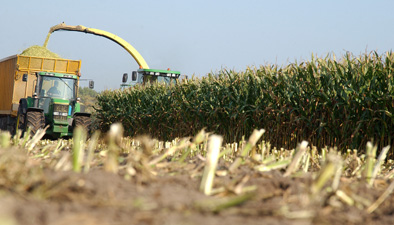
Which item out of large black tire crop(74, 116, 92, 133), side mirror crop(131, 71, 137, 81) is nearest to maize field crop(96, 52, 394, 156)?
large black tire crop(74, 116, 92, 133)

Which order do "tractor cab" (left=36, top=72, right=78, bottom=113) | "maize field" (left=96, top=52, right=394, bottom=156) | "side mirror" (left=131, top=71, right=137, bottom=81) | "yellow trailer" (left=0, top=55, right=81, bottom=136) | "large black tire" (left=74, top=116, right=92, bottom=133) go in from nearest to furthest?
"maize field" (left=96, top=52, right=394, bottom=156)
"large black tire" (left=74, top=116, right=92, bottom=133)
"tractor cab" (left=36, top=72, right=78, bottom=113)
"yellow trailer" (left=0, top=55, right=81, bottom=136)
"side mirror" (left=131, top=71, right=137, bottom=81)

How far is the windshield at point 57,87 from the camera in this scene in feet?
49.5

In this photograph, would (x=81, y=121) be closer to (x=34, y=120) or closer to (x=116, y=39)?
(x=34, y=120)

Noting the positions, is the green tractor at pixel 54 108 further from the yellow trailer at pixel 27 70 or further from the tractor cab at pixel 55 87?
the yellow trailer at pixel 27 70

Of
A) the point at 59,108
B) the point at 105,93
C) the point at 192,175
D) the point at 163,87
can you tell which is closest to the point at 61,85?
the point at 59,108

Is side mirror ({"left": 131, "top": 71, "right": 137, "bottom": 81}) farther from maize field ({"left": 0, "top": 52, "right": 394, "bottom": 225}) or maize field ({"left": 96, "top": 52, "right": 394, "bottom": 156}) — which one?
maize field ({"left": 0, "top": 52, "right": 394, "bottom": 225})

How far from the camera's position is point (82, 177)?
81.9 inches

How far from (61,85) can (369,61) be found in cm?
948

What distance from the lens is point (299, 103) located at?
33.5 ft

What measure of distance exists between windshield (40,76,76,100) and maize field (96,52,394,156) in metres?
3.10

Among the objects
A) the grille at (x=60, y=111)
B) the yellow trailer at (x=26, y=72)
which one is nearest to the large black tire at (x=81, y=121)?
the grille at (x=60, y=111)

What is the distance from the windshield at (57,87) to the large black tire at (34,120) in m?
1.35

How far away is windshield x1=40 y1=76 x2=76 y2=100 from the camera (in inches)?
594

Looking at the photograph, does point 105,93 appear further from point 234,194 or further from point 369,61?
point 234,194
